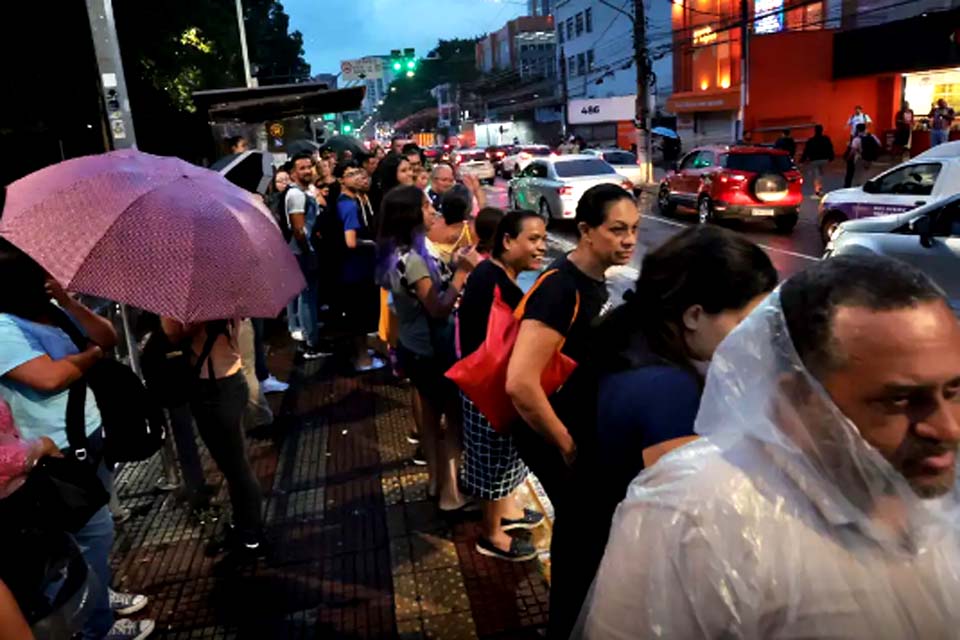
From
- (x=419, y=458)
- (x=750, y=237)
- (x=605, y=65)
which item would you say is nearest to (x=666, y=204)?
(x=750, y=237)

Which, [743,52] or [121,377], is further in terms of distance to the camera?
[743,52]

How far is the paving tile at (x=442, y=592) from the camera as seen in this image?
134 inches

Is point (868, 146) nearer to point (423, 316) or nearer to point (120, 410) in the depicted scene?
point (423, 316)

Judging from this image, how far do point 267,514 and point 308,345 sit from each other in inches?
134

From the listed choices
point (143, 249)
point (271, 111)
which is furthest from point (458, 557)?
point (271, 111)

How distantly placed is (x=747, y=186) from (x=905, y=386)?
47.0 feet

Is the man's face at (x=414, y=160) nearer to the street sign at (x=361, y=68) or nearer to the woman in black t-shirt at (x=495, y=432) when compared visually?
the woman in black t-shirt at (x=495, y=432)

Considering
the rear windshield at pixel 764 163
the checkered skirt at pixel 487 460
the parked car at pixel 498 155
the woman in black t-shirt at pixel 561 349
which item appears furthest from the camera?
the parked car at pixel 498 155

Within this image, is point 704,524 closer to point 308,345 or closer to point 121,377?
point 121,377

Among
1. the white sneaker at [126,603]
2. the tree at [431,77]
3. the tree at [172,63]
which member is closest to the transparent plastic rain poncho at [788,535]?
the white sneaker at [126,603]

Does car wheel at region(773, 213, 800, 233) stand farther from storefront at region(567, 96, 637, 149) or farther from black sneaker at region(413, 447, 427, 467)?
storefront at region(567, 96, 637, 149)

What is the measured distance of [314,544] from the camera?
4.01 metres

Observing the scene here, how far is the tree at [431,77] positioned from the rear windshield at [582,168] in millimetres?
62004

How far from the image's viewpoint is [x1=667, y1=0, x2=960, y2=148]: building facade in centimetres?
2438
